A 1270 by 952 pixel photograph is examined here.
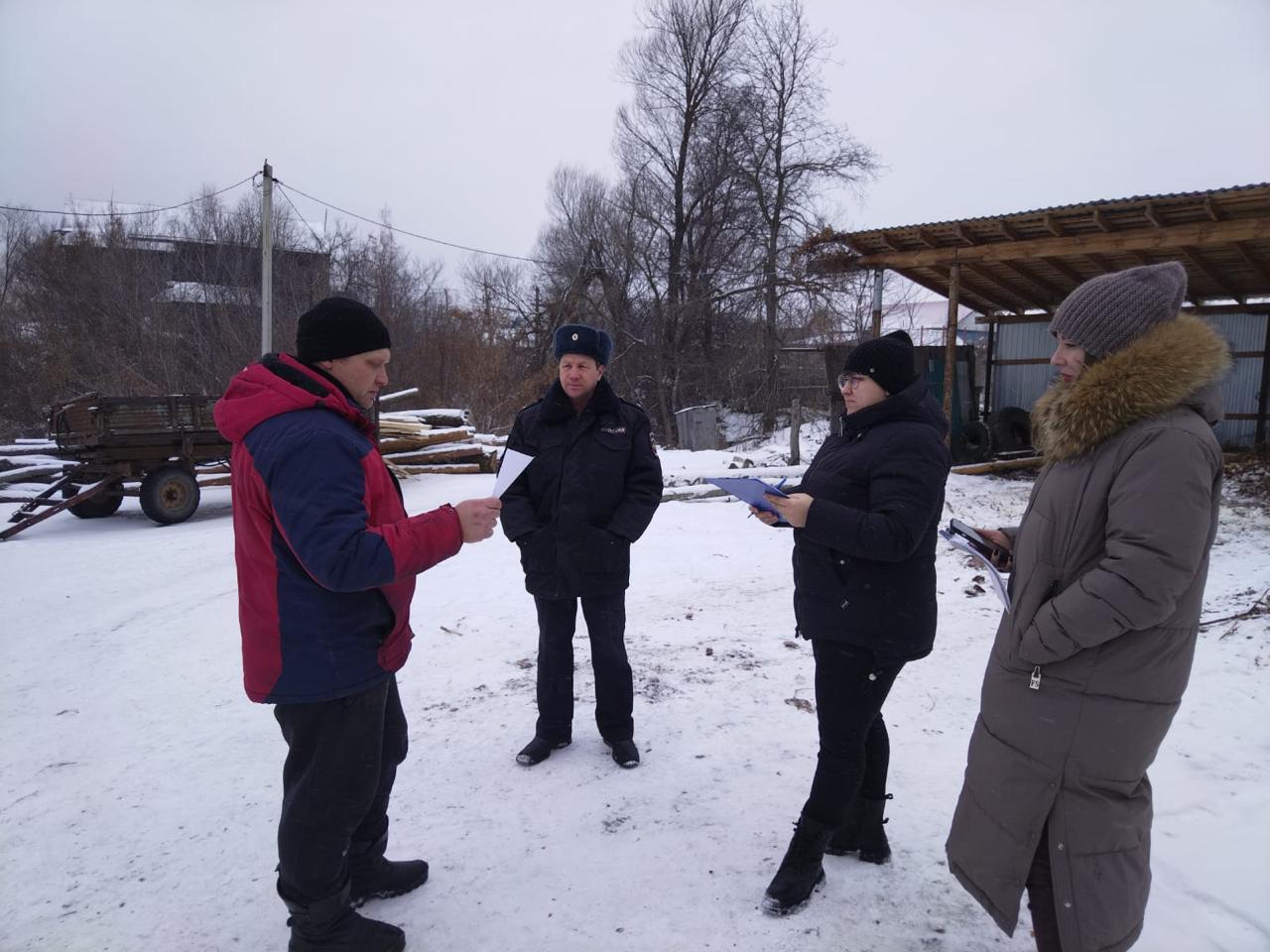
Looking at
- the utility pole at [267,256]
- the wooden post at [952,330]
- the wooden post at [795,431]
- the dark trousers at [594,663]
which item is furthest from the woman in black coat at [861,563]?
the utility pole at [267,256]

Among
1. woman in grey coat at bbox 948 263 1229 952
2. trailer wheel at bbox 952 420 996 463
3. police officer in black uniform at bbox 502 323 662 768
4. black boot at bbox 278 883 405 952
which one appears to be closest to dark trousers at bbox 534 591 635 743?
police officer in black uniform at bbox 502 323 662 768

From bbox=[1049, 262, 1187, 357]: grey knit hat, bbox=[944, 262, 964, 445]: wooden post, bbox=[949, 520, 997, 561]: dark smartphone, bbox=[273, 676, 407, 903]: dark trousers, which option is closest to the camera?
bbox=[1049, 262, 1187, 357]: grey knit hat

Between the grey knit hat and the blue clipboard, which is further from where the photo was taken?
the blue clipboard

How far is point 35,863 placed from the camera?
110 inches

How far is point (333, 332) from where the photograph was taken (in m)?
2.24

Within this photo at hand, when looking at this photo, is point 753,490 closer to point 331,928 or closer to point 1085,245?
point 331,928

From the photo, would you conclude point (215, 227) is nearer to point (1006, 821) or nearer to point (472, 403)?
point (472, 403)

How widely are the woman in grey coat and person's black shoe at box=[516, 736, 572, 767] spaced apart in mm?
2030

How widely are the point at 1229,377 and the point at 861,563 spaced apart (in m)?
14.0

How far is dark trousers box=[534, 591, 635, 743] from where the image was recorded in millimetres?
3496

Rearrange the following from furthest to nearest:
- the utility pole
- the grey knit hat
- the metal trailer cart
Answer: the utility pole → the metal trailer cart → the grey knit hat

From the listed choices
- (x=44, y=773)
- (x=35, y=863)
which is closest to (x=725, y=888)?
(x=35, y=863)

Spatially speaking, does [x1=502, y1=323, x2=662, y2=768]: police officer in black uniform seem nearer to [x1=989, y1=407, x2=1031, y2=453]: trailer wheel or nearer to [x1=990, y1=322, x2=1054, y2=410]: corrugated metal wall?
[x1=989, y1=407, x2=1031, y2=453]: trailer wheel

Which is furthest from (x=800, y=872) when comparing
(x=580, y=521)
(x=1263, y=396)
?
(x=1263, y=396)
